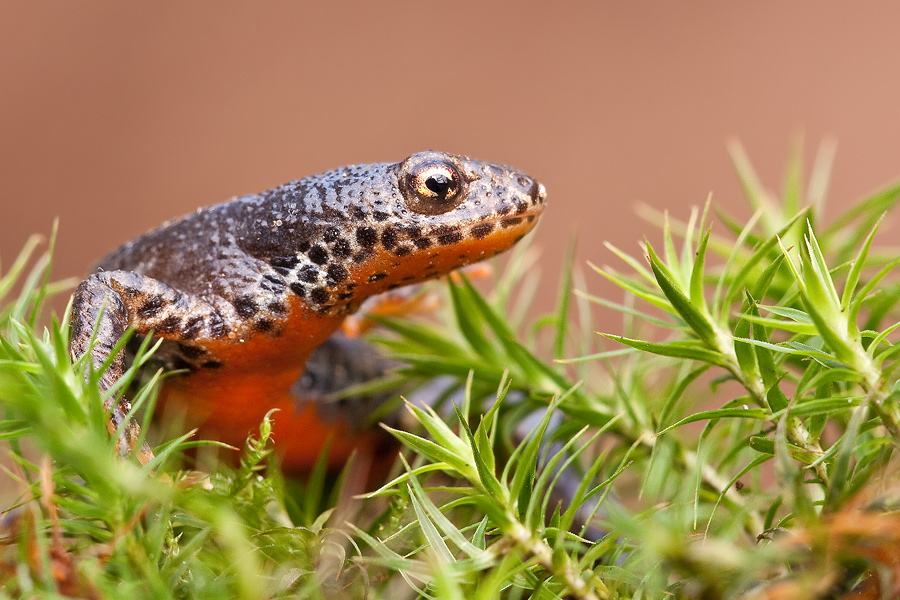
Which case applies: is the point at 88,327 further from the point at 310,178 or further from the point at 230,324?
the point at 310,178

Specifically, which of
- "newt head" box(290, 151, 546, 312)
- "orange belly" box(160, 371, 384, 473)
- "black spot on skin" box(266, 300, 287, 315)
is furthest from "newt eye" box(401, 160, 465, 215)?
"orange belly" box(160, 371, 384, 473)

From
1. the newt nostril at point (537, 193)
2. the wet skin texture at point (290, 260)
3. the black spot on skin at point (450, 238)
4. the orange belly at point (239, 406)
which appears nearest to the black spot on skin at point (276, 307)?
the wet skin texture at point (290, 260)

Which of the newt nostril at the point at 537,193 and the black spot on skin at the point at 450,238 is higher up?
the newt nostril at the point at 537,193

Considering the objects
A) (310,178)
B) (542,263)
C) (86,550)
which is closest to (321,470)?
(86,550)

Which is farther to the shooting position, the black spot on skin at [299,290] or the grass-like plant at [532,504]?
the black spot on skin at [299,290]

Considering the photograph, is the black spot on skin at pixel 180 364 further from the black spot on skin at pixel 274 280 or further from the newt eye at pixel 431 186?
the newt eye at pixel 431 186

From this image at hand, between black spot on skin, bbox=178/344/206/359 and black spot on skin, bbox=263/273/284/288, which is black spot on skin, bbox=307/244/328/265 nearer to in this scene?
black spot on skin, bbox=263/273/284/288

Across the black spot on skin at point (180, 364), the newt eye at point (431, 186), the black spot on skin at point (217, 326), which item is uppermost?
the newt eye at point (431, 186)
